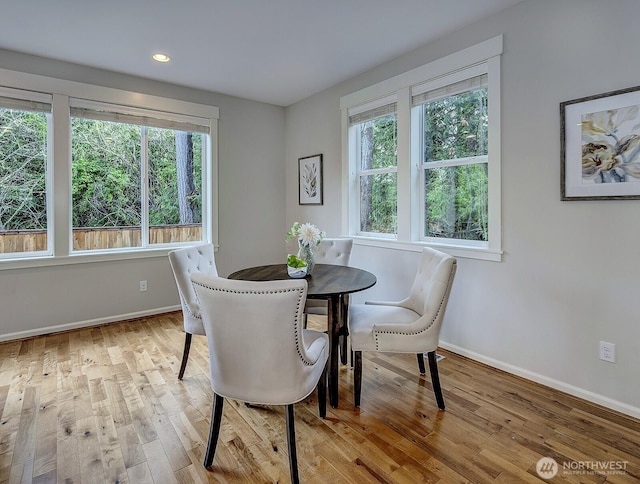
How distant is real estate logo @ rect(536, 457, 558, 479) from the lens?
161 cm

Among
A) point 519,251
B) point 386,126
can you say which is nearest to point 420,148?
point 386,126

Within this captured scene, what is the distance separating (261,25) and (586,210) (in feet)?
8.52

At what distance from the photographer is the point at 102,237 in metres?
3.78

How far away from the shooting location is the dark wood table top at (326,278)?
2.09 meters

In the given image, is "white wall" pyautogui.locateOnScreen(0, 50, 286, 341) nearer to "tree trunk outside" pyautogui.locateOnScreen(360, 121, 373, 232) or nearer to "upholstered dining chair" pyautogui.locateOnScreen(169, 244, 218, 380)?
"tree trunk outside" pyautogui.locateOnScreen(360, 121, 373, 232)

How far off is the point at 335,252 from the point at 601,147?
202 cm

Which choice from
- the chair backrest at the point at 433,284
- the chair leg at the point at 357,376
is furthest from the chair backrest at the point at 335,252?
the chair leg at the point at 357,376

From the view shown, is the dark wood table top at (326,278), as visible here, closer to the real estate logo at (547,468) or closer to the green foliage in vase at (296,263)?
the green foliage in vase at (296,263)

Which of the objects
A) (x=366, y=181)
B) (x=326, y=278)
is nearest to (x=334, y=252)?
(x=326, y=278)

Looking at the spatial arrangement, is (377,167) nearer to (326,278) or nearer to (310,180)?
(310,180)

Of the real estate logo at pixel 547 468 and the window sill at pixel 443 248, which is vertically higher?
the window sill at pixel 443 248

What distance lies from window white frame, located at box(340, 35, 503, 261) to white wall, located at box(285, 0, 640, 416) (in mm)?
66

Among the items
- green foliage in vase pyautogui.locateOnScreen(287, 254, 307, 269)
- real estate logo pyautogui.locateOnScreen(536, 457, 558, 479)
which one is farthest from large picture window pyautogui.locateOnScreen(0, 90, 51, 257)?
real estate logo pyautogui.locateOnScreen(536, 457, 558, 479)

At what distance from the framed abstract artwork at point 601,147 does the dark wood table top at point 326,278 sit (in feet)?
4.62
